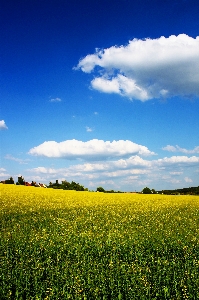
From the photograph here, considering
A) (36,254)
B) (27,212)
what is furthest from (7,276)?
(27,212)

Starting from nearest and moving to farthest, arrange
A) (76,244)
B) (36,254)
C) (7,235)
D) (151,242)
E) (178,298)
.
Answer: (178,298), (36,254), (76,244), (151,242), (7,235)

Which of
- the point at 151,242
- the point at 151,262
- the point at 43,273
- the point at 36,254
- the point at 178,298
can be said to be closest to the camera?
the point at 178,298

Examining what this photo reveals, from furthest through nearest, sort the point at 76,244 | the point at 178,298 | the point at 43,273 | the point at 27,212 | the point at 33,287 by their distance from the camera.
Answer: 1. the point at 27,212
2. the point at 76,244
3. the point at 43,273
4. the point at 33,287
5. the point at 178,298

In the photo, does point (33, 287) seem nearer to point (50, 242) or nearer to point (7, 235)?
point (50, 242)

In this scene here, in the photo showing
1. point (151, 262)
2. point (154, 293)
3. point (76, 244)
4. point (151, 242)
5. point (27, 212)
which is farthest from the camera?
point (27, 212)

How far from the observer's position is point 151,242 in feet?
40.1

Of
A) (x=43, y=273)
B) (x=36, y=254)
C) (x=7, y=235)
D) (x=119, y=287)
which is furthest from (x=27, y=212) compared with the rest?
(x=119, y=287)

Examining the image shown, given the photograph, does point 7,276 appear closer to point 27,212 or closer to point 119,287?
point 119,287

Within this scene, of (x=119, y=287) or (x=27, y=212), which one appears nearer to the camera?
(x=119, y=287)

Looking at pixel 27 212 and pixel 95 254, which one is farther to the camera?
pixel 27 212

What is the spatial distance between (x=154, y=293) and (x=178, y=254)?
4.00 meters

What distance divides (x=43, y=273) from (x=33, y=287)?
3.31 ft

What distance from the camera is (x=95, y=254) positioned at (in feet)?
35.1

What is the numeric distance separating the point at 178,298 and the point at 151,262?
3.12 m
